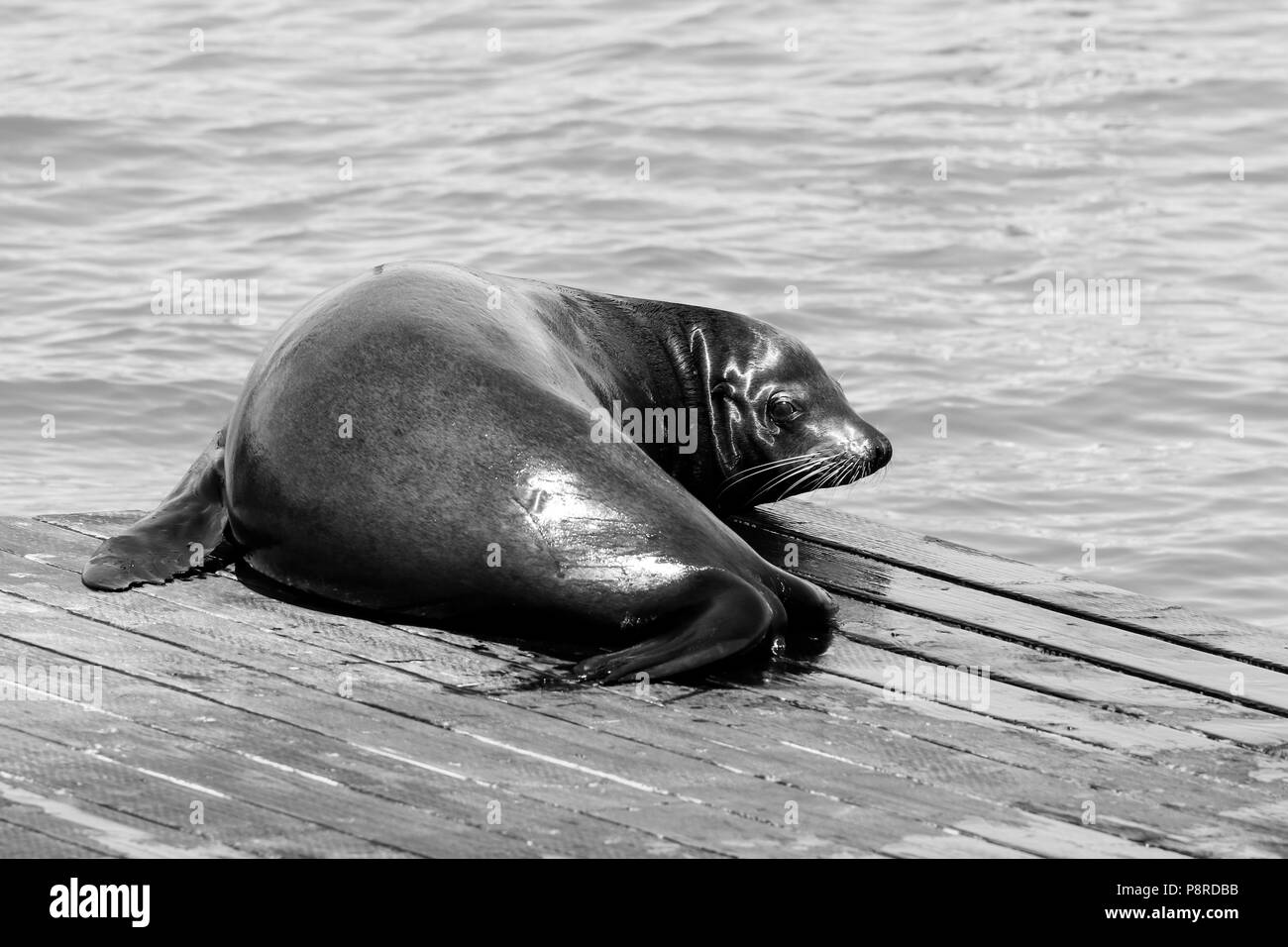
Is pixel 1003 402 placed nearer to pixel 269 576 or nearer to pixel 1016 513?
pixel 1016 513

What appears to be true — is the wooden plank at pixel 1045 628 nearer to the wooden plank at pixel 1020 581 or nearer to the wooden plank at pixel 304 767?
the wooden plank at pixel 1020 581

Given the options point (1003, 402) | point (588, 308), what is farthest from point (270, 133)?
point (588, 308)

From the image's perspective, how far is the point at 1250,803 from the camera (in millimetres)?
5008

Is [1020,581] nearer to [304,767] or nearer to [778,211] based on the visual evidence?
[304,767]

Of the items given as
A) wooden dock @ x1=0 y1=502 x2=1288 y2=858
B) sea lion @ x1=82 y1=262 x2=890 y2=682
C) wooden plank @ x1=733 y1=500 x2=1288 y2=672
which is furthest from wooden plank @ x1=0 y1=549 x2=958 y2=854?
wooden plank @ x1=733 y1=500 x2=1288 y2=672

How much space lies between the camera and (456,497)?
5.88 meters

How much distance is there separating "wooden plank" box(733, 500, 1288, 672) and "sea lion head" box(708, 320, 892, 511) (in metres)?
0.18

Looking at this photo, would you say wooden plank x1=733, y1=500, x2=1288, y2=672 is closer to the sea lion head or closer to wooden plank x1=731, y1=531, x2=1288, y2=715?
wooden plank x1=731, y1=531, x2=1288, y2=715

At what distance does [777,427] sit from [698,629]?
1.97 metres

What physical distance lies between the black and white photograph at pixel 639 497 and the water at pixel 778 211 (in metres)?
0.05

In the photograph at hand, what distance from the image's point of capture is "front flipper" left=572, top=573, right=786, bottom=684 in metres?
5.59

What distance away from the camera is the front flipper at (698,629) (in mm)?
5594

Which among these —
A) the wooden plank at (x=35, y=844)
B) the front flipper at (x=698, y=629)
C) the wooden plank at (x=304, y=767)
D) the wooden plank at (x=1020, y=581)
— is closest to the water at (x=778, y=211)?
the wooden plank at (x=1020, y=581)
